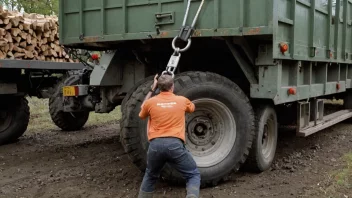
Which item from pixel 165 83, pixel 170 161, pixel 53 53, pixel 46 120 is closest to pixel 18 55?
pixel 53 53

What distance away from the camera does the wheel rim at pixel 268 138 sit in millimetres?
5273

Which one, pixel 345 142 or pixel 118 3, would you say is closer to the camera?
pixel 118 3

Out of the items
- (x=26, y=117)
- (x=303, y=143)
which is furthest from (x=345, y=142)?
(x=26, y=117)

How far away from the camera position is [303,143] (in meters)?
6.98

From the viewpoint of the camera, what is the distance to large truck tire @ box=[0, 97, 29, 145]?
7039mm

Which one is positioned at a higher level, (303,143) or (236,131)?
(236,131)

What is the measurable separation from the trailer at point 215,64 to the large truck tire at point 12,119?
1454mm

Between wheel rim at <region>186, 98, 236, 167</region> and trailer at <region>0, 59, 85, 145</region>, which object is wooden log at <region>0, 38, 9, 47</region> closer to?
trailer at <region>0, 59, 85, 145</region>

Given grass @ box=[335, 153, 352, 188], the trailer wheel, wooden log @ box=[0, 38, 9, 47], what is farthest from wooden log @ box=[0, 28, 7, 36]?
grass @ box=[335, 153, 352, 188]

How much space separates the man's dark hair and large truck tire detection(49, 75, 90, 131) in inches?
113

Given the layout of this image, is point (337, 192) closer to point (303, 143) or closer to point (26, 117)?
point (303, 143)

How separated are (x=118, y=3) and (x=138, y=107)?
160cm

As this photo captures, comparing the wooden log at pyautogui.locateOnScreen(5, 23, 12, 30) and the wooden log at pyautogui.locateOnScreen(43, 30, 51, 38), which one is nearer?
the wooden log at pyautogui.locateOnScreen(5, 23, 12, 30)

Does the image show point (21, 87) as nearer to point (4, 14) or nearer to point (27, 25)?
point (27, 25)
